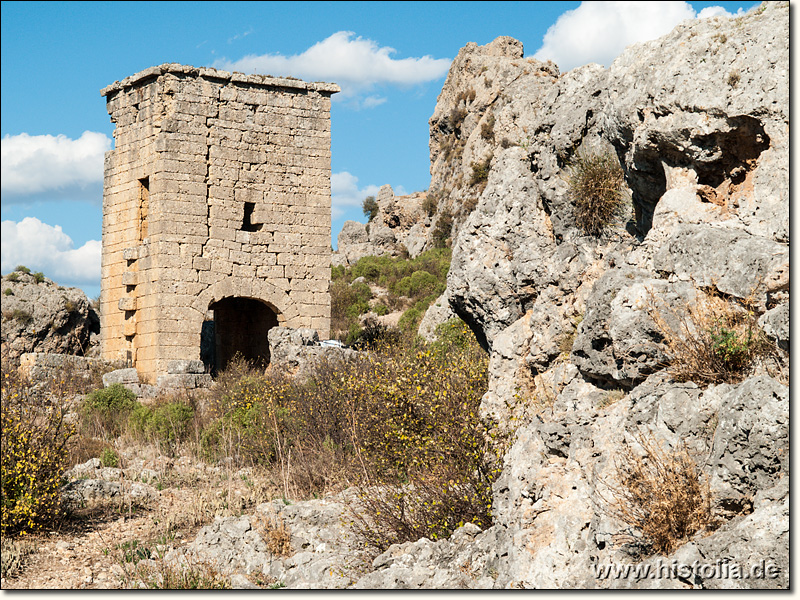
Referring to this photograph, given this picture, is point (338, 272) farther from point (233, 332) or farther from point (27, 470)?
point (27, 470)

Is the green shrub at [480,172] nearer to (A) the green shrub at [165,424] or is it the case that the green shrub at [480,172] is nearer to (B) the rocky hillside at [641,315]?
(A) the green shrub at [165,424]

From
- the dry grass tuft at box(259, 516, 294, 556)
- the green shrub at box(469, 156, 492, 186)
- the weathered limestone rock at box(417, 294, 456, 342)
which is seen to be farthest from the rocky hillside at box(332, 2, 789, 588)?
the green shrub at box(469, 156, 492, 186)

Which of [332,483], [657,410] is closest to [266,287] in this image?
[332,483]

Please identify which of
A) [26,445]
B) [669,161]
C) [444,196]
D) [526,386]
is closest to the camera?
[669,161]

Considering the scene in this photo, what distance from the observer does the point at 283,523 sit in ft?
24.9

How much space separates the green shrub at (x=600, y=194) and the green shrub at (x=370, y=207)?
3946cm

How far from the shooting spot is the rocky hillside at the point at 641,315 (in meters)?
4.08

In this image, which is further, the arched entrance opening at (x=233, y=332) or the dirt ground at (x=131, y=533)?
the arched entrance opening at (x=233, y=332)

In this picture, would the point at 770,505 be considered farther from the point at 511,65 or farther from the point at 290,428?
the point at 511,65

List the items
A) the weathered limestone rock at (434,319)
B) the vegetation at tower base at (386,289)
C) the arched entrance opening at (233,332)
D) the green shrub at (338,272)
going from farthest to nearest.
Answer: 1. the green shrub at (338,272)
2. the vegetation at tower base at (386,289)
3. the arched entrance opening at (233,332)
4. the weathered limestone rock at (434,319)

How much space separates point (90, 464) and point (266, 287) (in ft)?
21.9

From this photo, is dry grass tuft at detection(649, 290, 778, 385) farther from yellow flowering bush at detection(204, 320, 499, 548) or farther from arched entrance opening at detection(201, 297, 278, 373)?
arched entrance opening at detection(201, 297, 278, 373)

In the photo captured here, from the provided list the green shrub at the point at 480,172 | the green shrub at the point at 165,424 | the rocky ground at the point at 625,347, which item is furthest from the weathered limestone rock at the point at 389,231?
the rocky ground at the point at 625,347

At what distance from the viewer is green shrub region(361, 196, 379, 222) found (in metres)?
45.9
